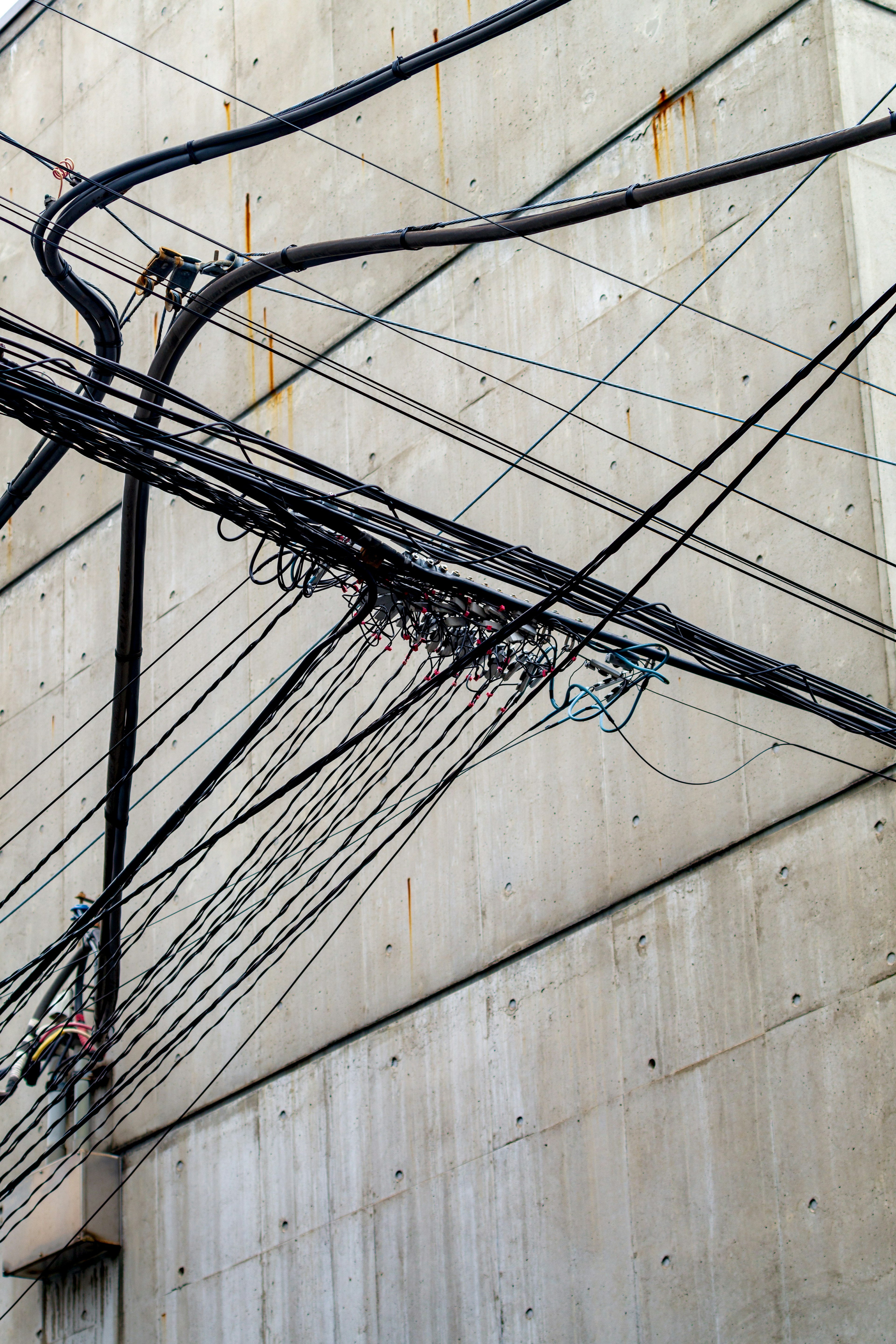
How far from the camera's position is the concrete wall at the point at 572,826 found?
9.28 m

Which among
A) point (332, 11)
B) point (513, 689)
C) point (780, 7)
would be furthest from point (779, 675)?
point (332, 11)

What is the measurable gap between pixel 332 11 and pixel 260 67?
81 centimetres

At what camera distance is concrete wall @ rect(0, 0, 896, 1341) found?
9.28 m

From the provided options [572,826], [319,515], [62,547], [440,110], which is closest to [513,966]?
[572,826]

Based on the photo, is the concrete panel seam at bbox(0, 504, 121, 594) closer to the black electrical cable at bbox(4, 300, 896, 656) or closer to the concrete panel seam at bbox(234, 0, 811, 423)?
the concrete panel seam at bbox(234, 0, 811, 423)

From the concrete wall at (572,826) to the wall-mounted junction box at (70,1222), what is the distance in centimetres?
21

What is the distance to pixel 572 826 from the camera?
10820 mm

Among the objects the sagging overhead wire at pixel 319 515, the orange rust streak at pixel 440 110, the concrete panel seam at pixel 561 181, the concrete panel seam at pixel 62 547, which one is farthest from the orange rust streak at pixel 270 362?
the sagging overhead wire at pixel 319 515

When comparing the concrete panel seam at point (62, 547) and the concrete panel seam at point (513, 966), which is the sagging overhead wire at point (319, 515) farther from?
the concrete panel seam at point (62, 547)

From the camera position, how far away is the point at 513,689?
37.2 feet

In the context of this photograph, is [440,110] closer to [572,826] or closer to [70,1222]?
[572,826]

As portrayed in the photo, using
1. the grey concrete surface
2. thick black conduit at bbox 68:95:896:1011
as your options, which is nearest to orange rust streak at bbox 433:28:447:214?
thick black conduit at bbox 68:95:896:1011

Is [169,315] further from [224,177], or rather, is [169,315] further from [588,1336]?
[588,1336]

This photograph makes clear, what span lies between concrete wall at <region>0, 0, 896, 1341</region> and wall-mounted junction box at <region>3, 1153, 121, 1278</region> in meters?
0.21
